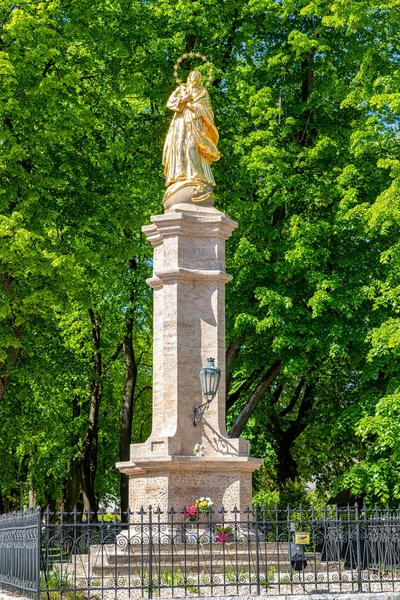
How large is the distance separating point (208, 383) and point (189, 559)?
9.42ft

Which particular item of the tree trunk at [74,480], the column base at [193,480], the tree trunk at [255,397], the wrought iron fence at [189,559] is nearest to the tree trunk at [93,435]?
the tree trunk at [74,480]

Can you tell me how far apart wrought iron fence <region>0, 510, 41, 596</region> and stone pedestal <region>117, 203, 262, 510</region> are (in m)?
2.70

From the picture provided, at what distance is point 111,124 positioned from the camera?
2403 centimetres

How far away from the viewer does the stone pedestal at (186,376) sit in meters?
15.2

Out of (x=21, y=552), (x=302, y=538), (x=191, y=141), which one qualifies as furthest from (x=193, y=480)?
(x=191, y=141)

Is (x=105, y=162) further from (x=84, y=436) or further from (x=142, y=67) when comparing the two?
(x=84, y=436)

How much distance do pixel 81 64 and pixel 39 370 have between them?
7080 millimetres

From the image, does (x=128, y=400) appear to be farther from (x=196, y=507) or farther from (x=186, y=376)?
(x=196, y=507)

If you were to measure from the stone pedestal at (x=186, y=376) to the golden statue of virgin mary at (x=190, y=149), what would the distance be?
1.32 ft

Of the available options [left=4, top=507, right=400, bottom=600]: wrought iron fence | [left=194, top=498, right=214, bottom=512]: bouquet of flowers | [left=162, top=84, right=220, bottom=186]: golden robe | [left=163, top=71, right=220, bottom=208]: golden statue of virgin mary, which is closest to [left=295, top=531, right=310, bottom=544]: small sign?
[left=4, top=507, right=400, bottom=600]: wrought iron fence

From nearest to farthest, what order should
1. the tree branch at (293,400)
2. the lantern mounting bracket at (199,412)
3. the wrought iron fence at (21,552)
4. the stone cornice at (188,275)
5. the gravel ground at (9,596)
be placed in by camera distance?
the wrought iron fence at (21,552), the gravel ground at (9,596), the lantern mounting bracket at (199,412), the stone cornice at (188,275), the tree branch at (293,400)

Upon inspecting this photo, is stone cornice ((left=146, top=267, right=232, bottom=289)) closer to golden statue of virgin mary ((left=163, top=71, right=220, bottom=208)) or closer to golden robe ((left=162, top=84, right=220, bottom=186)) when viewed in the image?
golden statue of virgin mary ((left=163, top=71, right=220, bottom=208))

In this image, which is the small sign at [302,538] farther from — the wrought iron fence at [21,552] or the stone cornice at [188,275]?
the stone cornice at [188,275]

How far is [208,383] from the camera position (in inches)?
611
